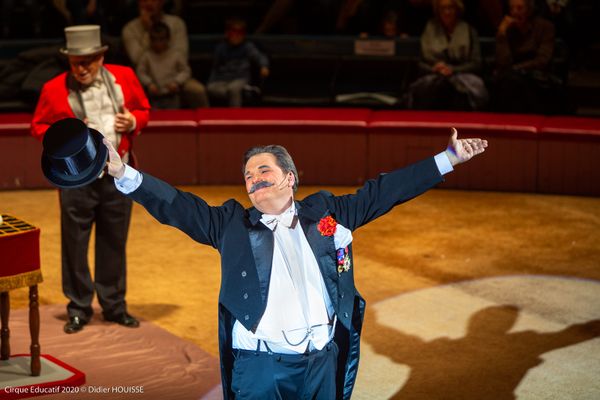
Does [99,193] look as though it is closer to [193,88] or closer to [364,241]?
[364,241]

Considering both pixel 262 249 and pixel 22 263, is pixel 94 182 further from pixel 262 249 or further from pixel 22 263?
pixel 262 249

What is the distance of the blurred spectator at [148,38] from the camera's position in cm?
1183

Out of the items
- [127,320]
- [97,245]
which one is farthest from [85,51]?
[127,320]

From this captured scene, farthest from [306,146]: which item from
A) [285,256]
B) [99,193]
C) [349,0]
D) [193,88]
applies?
[285,256]

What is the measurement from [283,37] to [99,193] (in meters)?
5.80

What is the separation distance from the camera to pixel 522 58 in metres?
11.7

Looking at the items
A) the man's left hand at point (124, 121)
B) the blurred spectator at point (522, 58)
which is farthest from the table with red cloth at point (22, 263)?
the blurred spectator at point (522, 58)

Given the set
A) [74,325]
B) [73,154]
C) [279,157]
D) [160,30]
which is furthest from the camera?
[160,30]

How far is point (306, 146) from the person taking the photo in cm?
1103

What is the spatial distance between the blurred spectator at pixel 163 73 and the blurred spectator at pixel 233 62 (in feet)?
1.36

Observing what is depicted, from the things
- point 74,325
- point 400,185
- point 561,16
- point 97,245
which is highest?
point 561,16

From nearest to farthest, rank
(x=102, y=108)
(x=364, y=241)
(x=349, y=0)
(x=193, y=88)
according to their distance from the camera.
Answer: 1. (x=102, y=108)
2. (x=364, y=241)
3. (x=193, y=88)
4. (x=349, y=0)

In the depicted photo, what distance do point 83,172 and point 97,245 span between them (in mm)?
2984

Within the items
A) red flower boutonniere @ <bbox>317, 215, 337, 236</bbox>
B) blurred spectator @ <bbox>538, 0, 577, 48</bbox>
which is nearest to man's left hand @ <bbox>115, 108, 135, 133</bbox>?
red flower boutonniere @ <bbox>317, 215, 337, 236</bbox>
